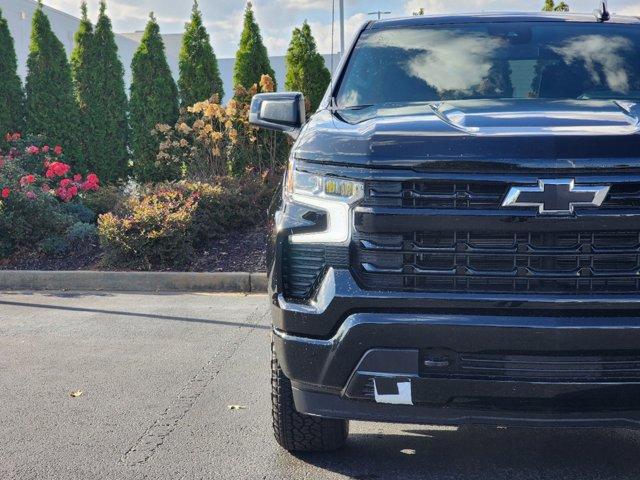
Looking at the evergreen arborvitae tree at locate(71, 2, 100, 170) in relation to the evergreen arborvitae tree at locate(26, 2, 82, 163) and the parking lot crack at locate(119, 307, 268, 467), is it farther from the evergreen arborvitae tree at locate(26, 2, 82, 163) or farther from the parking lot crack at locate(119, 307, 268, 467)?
the parking lot crack at locate(119, 307, 268, 467)

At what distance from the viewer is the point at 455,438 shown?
4062 millimetres

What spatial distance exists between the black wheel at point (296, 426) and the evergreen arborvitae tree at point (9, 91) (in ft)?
A: 34.9

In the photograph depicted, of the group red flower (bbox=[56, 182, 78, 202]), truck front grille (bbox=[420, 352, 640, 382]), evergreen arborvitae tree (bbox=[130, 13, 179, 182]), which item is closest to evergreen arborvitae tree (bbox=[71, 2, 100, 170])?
evergreen arborvitae tree (bbox=[130, 13, 179, 182])

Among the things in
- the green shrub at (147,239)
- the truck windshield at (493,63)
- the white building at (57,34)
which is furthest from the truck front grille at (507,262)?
the white building at (57,34)

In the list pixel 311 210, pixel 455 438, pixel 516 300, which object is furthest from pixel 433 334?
pixel 455 438

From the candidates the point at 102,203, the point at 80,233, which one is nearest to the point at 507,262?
the point at 80,233

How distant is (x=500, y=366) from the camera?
2.89 metres

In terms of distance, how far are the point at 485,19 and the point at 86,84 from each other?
1035 cm

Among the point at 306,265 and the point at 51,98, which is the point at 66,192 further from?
the point at 306,265

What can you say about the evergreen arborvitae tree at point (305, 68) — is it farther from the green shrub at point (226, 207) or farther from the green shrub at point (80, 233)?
the green shrub at point (80, 233)

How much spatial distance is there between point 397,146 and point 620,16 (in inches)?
102

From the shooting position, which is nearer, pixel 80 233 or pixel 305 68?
pixel 80 233

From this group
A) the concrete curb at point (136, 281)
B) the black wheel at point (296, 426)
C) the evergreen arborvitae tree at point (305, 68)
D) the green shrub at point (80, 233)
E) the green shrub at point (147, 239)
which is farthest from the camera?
the evergreen arborvitae tree at point (305, 68)

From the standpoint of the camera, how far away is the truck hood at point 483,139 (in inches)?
113
